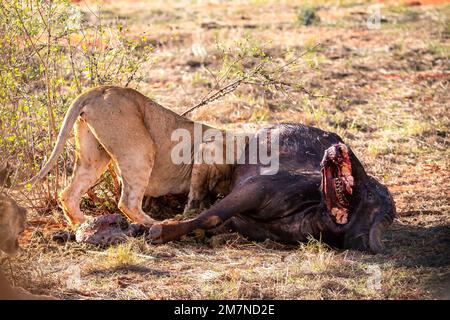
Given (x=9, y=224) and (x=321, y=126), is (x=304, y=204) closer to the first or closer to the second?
(x=9, y=224)

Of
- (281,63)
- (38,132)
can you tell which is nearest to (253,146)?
(38,132)

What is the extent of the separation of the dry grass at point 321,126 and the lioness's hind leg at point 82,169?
0.88 ft

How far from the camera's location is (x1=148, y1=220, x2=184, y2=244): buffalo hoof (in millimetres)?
6918

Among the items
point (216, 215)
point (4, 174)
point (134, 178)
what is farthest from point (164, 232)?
point (4, 174)

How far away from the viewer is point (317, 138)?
791cm

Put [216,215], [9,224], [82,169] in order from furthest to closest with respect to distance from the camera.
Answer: [82,169] → [216,215] → [9,224]

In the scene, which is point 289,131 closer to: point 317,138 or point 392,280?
point 317,138

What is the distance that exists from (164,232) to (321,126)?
472 centimetres

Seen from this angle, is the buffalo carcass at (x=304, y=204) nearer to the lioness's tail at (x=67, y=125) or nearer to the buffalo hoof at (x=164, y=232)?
the buffalo hoof at (x=164, y=232)

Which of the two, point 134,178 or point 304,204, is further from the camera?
point 134,178

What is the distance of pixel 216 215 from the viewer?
7.08 meters

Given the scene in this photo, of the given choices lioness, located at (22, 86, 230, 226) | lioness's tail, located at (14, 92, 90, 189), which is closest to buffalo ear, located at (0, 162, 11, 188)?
lioness's tail, located at (14, 92, 90, 189)

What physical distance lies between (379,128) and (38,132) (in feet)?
16.3

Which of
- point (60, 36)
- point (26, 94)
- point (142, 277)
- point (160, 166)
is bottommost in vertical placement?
point (142, 277)
